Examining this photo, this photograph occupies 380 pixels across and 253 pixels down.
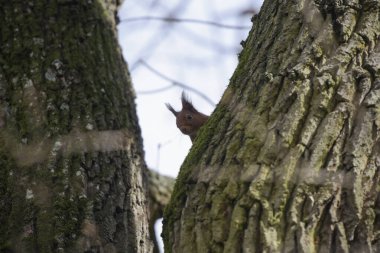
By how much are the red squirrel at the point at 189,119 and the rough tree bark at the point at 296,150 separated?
1323 mm

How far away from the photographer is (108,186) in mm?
2760

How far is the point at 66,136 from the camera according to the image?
2.85 m

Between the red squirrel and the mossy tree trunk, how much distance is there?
0.33m

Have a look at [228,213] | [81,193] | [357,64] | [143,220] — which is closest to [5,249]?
[81,193]

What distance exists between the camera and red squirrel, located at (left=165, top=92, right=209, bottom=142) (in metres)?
3.59

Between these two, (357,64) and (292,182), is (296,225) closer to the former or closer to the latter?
(292,182)

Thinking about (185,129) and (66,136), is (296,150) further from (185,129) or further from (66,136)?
(185,129)

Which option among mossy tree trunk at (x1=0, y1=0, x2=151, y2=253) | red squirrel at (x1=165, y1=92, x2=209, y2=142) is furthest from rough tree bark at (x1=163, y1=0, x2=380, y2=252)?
red squirrel at (x1=165, y1=92, x2=209, y2=142)

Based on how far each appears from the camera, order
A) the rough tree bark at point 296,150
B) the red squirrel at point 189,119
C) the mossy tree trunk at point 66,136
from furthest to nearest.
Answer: the red squirrel at point 189,119
the mossy tree trunk at point 66,136
the rough tree bark at point 296,150

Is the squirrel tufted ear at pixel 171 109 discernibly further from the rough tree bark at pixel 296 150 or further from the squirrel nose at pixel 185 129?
the rough tree bark at pixel 296 150

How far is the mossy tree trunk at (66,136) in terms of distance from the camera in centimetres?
257

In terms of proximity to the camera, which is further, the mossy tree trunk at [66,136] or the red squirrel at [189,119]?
the red squirrel at [189,119]

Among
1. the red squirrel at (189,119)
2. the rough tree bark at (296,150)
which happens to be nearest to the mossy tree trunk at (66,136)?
the red squirrel at (189,119)

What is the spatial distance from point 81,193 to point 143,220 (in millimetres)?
299
